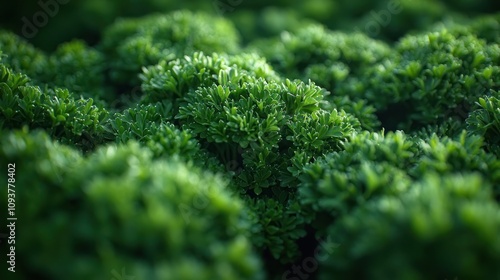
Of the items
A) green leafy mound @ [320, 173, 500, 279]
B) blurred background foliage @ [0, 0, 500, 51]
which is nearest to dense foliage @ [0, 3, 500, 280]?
green leafy mound @ [320, 173, 500, 279]

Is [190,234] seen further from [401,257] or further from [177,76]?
[177,76]

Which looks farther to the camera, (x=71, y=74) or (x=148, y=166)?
(x=71, y=74)

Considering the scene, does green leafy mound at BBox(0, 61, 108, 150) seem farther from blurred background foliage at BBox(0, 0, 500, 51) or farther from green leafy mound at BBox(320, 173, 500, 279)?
blurred background foliage at BBox(0, 0, 500, 51)

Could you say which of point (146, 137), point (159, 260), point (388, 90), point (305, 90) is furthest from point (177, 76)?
point (388, 90)

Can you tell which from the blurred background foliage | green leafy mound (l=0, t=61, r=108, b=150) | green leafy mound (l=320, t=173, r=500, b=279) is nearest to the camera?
green leafy mound (l=320, t=173, r=500, b=279)

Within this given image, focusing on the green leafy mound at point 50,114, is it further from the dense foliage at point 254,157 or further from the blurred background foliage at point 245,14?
the blurred background foliage at point 245,14

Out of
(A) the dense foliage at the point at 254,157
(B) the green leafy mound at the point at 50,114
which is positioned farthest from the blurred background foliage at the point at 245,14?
(B) the green leafy mound at the point at 50,114

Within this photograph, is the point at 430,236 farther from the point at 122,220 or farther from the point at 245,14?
the point at 245,14
